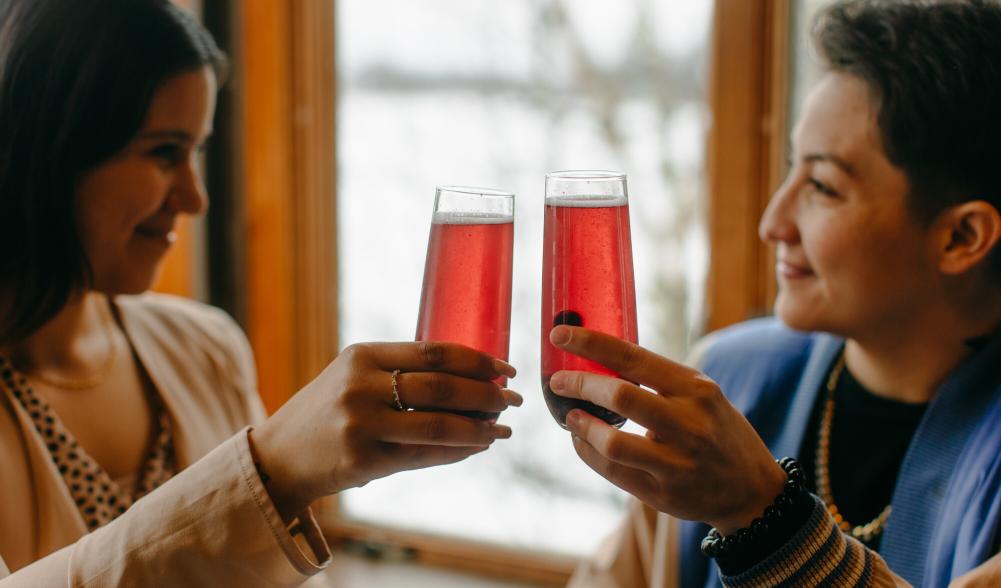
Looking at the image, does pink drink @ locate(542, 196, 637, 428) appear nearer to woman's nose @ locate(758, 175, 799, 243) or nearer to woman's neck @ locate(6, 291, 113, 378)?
woman's nose @ locate(758, 175, 799, 243)

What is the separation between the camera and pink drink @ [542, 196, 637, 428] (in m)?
1.09

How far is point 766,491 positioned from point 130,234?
3.57 ft

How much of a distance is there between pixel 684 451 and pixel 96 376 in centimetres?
107

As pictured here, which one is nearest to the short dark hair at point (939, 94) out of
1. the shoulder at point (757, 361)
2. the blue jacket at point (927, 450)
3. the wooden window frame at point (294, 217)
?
the blue jacket at point (927, 450)

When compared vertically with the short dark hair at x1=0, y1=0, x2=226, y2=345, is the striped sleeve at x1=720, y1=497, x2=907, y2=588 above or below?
below

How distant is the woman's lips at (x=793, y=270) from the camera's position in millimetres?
1586

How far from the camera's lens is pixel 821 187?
5.12 feet

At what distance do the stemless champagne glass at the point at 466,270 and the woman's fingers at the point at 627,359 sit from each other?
115 millimetres

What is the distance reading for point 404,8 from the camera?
2.94m

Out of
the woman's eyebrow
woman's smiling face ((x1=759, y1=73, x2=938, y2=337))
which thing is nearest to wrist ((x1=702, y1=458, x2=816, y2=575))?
woman's smiling face ((x1=759, y1=73, x2=938, y2=337))

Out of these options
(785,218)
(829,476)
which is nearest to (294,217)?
(785,218)

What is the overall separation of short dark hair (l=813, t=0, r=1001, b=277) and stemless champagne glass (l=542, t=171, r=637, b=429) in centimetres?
62

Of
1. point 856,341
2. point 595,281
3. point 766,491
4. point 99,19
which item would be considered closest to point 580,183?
point 595,281

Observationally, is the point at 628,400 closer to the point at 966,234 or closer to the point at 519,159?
the point at 966,234
